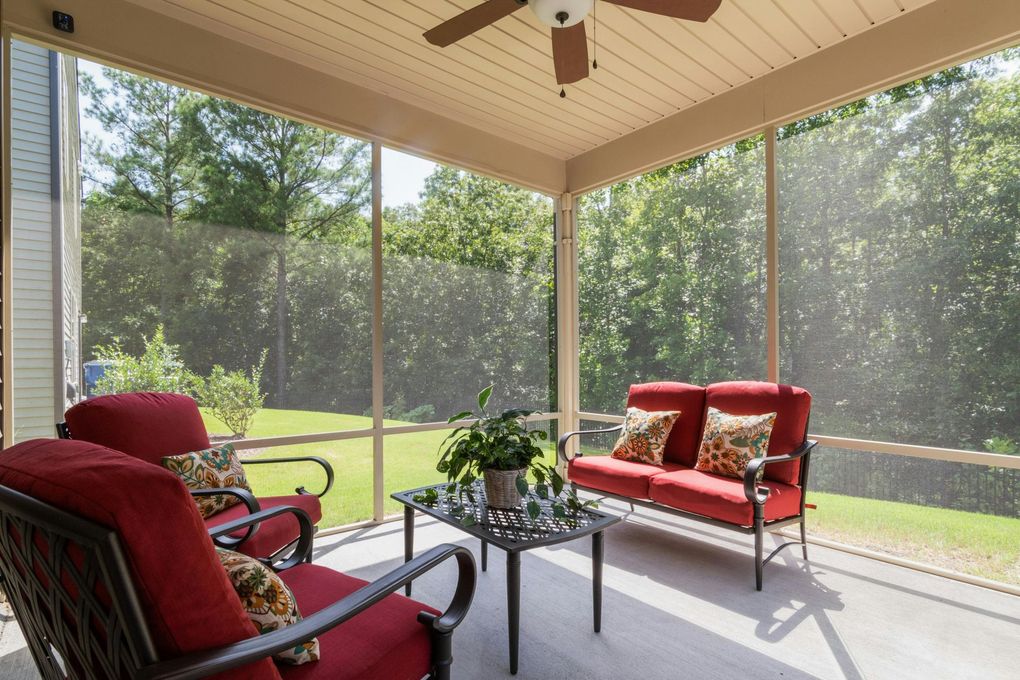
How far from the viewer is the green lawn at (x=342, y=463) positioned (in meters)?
3.23

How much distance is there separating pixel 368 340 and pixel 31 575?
2.81 metres

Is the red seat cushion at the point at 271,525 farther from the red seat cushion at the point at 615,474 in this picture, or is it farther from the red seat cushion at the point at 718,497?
the red seat cushion at the point at 718,497

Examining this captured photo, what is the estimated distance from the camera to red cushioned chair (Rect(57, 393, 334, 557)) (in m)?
2.13

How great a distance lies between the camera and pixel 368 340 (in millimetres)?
3736

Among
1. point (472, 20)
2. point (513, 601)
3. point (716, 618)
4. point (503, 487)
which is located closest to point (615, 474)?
point (716, 618)

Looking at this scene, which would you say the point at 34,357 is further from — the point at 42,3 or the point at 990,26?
the point at 990,26

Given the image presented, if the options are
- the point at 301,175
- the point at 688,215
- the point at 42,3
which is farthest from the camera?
the point at 688,215

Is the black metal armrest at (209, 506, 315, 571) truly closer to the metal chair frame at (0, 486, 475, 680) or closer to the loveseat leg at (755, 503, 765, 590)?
the metal chair frame at (0, 486, 475, 680)

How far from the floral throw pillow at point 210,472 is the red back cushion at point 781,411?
2867 mm

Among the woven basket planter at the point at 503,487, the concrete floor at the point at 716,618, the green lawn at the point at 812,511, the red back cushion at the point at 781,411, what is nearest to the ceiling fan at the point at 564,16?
the woven basket planter at the point at 503,487

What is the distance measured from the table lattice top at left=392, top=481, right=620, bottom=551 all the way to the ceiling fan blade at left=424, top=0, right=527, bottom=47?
2.13 metres

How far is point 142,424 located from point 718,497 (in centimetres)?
282

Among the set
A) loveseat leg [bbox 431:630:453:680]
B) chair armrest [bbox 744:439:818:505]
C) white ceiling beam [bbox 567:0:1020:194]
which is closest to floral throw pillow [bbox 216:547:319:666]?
loveseat leg [bbox 431:630:453:680]

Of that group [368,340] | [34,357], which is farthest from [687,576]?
[34,357]
